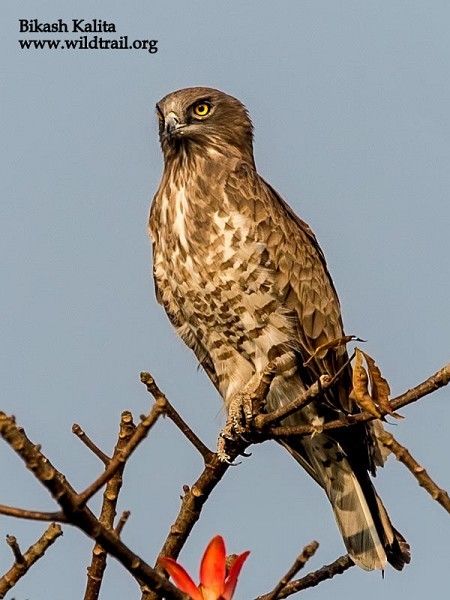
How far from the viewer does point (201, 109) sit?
25.7 feet

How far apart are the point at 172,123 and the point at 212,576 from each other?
4.73 metres

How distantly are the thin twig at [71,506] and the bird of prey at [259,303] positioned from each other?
3473 millimetres

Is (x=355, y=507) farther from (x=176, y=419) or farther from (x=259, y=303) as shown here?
(x=176, y=419)

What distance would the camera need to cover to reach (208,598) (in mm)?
3254

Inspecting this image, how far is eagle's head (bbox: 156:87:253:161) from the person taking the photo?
757 cm

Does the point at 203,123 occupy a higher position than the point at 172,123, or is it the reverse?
the point at 203,123

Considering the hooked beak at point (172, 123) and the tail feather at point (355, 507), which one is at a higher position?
the hooked beak at point (172, 123)

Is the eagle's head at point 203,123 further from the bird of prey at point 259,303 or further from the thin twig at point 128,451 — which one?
the thin twig at point 128,451

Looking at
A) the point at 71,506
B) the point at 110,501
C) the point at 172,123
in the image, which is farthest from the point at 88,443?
A: the point at 172,123

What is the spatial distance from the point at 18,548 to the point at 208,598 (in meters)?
0.76

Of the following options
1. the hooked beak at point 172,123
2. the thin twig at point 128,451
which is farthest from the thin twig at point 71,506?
the hooked beak at point 172,123

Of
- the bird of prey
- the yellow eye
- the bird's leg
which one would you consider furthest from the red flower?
the yellow eye

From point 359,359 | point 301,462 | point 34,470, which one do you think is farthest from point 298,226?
point 34,470

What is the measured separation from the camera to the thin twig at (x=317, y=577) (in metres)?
Answer: 4.35
